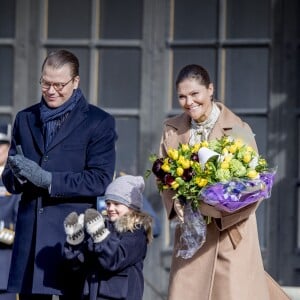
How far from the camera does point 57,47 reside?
9.47 meters

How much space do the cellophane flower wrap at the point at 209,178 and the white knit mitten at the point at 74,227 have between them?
44 centimetres

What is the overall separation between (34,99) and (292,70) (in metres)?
1.87

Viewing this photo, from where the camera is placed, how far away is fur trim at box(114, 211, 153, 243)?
6762mm

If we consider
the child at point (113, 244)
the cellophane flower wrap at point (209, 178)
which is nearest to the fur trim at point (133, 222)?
the child at point (113, 244)

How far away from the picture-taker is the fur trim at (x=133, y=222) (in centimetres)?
676

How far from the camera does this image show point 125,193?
22.5ft

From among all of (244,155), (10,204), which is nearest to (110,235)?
(244,155)

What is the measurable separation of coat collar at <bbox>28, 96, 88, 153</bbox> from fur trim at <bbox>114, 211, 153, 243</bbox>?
551 mm

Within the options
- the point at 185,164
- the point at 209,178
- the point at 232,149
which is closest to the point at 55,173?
the point at 185,164

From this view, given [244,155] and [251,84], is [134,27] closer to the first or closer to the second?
[251,84]

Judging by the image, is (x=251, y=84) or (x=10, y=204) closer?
(x=10, y=204)

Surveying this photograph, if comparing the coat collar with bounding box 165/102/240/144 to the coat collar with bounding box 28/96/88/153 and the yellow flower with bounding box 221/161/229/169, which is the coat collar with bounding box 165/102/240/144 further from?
the coat collar with bounding box 28/96/88/153

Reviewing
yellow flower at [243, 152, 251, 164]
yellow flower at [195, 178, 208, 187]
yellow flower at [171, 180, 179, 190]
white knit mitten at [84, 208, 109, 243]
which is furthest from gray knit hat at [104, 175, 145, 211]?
yellow flower at [243, 152, 251, 164]

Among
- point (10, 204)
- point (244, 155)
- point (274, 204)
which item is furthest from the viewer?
point (274, 204)
